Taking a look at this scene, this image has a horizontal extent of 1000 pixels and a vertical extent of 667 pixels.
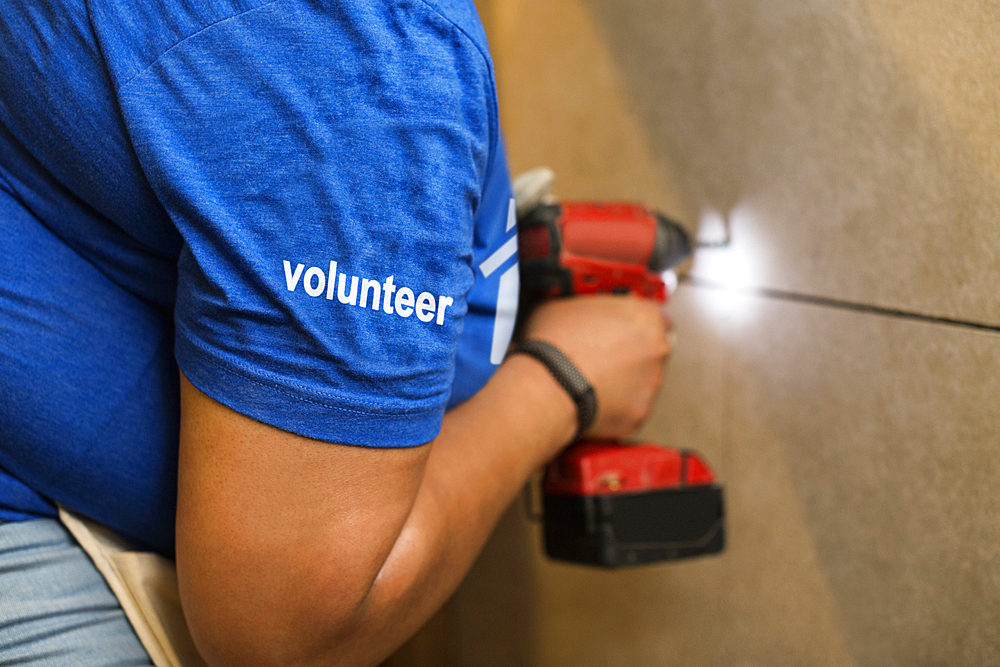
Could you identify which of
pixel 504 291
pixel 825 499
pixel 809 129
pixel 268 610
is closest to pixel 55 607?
pixel 268 610

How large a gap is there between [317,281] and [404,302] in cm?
6

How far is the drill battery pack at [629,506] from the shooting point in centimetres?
87

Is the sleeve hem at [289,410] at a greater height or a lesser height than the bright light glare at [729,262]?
greater

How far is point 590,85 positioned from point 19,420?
3.94 ft

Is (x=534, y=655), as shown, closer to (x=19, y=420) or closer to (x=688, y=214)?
(x=688, y=214)

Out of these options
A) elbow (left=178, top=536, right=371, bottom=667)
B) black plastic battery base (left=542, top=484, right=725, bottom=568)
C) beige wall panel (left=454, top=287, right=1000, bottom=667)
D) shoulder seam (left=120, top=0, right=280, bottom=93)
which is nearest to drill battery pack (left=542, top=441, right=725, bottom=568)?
black plastic battery base (left=542, top=484, right=725, bottom=568)

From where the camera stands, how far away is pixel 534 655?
1.53m

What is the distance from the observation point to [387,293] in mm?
438

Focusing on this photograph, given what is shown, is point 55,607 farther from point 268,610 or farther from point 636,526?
point 636,526

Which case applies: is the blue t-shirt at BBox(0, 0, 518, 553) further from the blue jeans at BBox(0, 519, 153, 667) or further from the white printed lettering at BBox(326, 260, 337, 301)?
the blue jeans at BBox(0, 519, 153, 667)

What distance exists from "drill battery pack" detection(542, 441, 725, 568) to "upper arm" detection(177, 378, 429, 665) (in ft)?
1.39

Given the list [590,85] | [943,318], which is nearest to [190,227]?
[943,318]

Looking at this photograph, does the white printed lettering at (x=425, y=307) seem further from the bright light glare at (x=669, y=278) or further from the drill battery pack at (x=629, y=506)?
the bright light glare at (x=669, y=278)

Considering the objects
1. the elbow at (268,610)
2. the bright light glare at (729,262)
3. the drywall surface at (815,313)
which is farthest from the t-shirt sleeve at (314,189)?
the bright light glare at (729,262)
